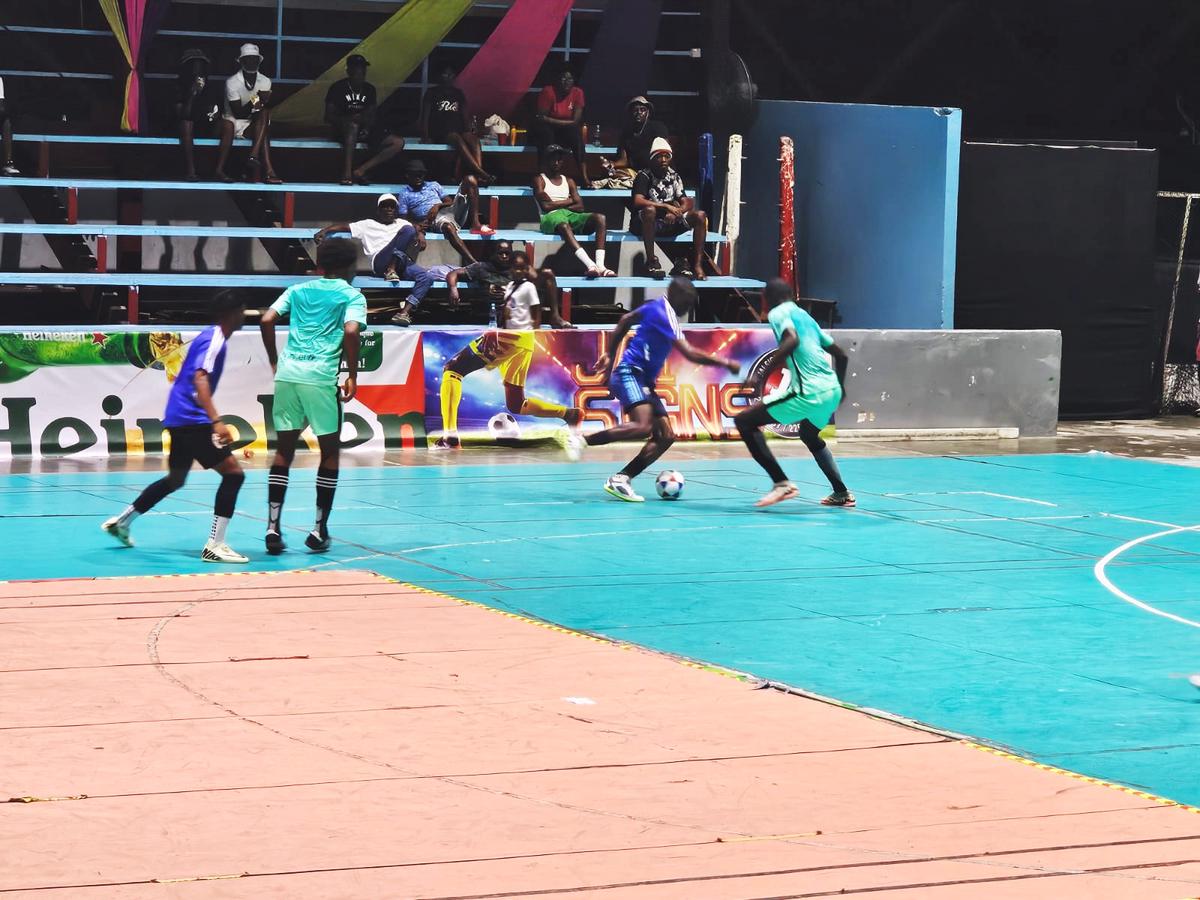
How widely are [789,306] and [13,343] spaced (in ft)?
26.6

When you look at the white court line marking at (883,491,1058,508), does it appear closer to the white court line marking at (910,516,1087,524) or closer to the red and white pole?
the white court line marking at (910,516,1087,524)

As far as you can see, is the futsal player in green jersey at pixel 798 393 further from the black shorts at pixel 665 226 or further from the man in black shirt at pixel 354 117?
the man in black shirt at pixel 354 117

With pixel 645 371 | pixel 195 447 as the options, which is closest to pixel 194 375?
pixel 195 447

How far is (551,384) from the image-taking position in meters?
20.2

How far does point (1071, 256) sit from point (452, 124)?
926cm

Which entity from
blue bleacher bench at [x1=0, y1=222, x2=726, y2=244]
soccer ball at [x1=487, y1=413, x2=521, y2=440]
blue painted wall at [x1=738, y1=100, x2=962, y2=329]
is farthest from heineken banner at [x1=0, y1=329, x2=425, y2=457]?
blue painted wall at [x1=738, y1=100, x2=962, y2=329]

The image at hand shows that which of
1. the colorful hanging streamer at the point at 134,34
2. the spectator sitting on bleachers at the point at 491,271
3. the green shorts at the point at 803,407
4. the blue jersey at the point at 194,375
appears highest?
the colorful hanging streamer at the point at 134,34

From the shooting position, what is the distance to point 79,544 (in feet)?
42.9

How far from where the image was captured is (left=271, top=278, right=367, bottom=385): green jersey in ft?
41.3

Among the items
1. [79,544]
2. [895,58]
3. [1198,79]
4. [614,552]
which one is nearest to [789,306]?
[614,552]

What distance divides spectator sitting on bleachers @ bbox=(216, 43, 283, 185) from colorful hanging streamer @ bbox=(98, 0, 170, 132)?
118cm

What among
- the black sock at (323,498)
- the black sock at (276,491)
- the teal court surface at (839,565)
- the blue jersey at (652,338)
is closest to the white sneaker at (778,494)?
the teal court surface at (839,565)

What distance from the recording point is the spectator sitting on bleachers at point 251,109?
76.9ft

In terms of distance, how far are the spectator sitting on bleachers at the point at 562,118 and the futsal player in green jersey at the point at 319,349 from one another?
12819mm
